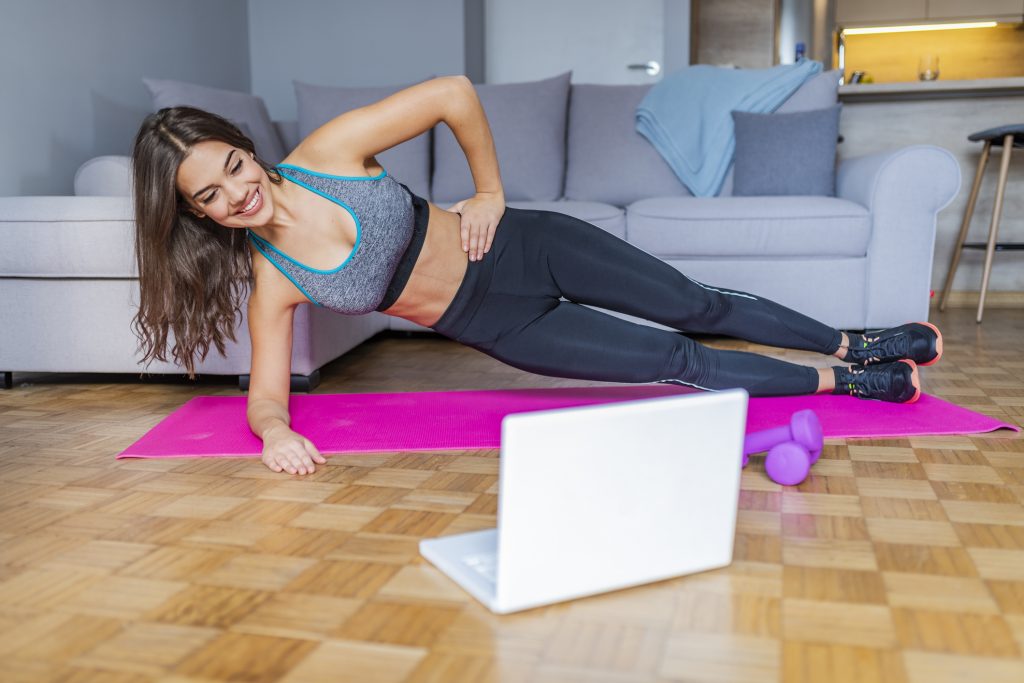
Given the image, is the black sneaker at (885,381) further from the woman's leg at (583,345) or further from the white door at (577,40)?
the white door at (577,40)

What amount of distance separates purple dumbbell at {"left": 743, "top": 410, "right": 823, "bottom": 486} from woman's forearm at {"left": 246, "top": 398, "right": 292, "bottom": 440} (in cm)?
88

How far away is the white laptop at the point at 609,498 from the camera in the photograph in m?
1.01

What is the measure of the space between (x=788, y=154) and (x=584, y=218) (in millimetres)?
837

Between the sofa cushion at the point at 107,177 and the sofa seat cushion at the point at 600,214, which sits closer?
the sofa cushion at the point at 107,177

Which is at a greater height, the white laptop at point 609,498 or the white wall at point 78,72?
the white wall at point 78,72

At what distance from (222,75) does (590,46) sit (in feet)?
6.47

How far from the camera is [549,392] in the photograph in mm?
2344

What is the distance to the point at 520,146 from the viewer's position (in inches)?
145

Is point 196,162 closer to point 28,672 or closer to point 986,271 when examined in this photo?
point 28,672

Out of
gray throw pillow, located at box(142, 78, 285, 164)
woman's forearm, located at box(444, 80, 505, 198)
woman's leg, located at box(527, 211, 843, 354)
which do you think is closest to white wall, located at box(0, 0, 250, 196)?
gray throw pillow, located at box(142, 78, 285, 164)

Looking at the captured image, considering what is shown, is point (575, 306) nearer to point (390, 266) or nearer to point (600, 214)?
point (390, 266)

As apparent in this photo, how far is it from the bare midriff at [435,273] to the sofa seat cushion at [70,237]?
1.01m

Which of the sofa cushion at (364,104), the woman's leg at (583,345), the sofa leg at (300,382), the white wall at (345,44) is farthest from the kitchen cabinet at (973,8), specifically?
the sofa leg at (300,382)

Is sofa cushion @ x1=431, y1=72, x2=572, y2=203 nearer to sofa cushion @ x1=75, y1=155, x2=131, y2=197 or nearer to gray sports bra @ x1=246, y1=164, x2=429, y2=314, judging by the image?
sofa cushion @ x1=75, y1=155, x2=131, y2=197
